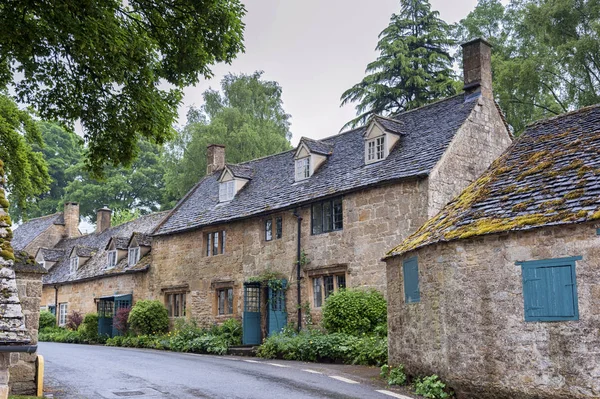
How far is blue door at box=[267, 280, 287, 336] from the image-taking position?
24203 mm

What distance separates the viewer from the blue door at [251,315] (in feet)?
81.7

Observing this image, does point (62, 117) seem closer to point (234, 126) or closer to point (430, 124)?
point (430, 124)

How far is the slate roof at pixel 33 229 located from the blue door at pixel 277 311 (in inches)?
1200

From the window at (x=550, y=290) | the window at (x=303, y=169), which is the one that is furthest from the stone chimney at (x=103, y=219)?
the window at (x=550, y=290)

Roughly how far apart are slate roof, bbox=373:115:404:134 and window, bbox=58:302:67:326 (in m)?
25.6

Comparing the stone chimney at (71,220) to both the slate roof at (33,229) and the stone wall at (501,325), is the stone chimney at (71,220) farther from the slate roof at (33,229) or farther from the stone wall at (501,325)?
the stone wall at (501,325)

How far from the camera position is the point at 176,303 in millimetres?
30172

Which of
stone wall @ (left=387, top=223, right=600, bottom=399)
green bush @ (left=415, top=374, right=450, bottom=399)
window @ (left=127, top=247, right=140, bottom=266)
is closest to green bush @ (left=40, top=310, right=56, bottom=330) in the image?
window @ (left=127, top=247, right=140, bottom=266)

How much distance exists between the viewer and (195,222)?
29297mm

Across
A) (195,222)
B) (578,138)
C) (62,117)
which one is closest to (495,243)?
(578,138)

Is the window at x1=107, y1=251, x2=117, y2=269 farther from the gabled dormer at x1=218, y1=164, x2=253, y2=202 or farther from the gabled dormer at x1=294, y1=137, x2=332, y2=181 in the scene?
the gabled dormer at x1=294, y1=137, x2=332, y2=181

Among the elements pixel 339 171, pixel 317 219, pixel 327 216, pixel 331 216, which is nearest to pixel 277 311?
pixel 317 219

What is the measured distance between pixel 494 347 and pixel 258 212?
15.4 metres

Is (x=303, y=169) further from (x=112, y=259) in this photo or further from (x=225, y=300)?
(x=112, y=259)
